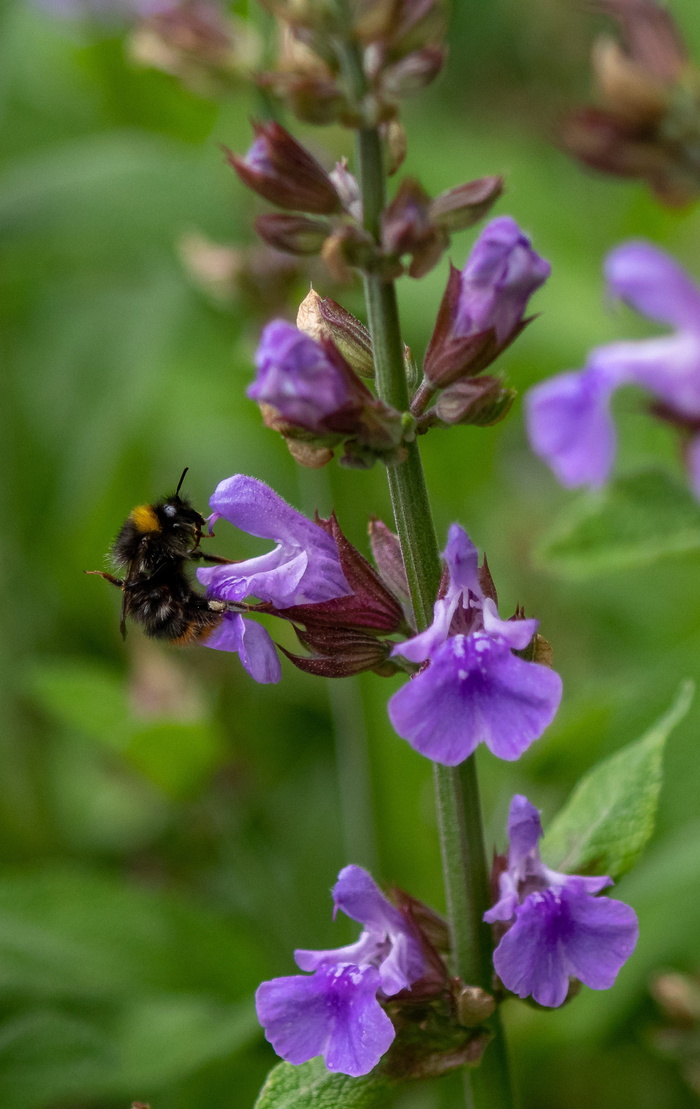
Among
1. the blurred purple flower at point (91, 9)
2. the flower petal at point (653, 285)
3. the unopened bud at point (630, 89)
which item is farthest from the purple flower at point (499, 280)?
the blurred purple flower at point (91, 9)

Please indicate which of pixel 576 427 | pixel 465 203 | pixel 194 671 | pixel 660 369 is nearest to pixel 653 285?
pixel 660 369

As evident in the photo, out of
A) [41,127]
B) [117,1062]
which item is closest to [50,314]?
[41,127]

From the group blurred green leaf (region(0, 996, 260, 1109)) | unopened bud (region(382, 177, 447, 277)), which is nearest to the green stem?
unopened bud (region(382, 177, 447, 277))

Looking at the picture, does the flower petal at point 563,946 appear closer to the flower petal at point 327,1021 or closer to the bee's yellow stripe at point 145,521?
the flower petal at point 327,1021

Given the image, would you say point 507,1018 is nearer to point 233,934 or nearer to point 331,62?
point 233,934

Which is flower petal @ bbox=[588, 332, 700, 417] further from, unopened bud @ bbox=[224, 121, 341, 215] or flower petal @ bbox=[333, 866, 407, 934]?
flower petal @ bbox=[333, 866, 407, 934]
